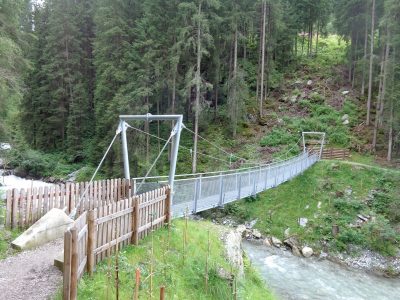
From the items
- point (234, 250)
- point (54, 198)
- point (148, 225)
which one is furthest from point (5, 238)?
point (234, 250)

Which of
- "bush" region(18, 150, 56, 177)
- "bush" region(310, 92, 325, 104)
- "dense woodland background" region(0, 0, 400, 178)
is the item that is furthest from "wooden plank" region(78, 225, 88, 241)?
"bush" region(310, 92, 325, 104)

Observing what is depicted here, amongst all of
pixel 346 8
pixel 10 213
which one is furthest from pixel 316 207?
pixel 346 8

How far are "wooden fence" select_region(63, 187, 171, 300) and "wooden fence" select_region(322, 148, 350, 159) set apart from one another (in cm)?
1456

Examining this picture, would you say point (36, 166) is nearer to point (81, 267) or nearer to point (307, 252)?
point (307, 252)

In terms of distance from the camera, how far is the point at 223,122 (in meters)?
22.1

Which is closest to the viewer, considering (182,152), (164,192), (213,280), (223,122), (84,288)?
(84,288)

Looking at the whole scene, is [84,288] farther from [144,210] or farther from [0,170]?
[0,170]

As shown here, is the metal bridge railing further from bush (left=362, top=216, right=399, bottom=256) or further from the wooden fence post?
bush (left=362, top=216, right=399, bottom=256)

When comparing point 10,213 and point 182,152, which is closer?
point 10,213

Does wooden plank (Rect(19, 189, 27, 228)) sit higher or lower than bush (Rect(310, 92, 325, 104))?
lower

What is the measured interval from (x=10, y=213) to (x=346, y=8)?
2352 cm

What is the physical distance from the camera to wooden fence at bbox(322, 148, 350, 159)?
19.5m

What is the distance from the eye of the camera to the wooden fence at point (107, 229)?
3.75m

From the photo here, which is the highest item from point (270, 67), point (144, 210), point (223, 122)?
point (270, 67)
